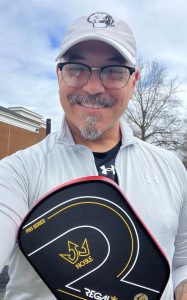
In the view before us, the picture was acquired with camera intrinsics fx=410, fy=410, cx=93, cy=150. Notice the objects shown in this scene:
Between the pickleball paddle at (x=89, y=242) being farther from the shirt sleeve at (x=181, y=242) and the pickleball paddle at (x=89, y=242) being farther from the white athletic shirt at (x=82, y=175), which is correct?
the shirt sleeve at (x=181, y=242)

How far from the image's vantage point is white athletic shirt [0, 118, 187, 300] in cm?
152

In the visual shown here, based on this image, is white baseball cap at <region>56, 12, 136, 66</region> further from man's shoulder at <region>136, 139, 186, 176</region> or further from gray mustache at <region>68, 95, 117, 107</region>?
man's shoulder at <region>136, 139, 186, 176</region>

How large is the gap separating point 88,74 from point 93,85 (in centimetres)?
6

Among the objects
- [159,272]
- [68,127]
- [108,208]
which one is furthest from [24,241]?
[68,127]

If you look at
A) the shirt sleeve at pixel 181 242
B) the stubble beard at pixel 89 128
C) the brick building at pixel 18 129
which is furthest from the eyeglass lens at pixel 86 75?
the brick building at pixel 18 129

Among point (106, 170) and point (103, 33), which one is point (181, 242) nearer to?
point (106, 170)

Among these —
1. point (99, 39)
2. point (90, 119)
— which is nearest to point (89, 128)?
point (90, 119)

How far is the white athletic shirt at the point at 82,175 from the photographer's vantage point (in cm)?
152

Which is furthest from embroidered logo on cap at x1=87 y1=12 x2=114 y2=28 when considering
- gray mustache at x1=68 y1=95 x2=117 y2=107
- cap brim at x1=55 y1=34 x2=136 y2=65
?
gray mustache at x1=68 y1=95 x2=117 y2=107

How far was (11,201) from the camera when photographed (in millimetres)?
1479

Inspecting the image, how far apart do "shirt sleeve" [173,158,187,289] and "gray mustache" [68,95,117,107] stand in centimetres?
49

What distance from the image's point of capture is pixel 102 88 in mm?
1810

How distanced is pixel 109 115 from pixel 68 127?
21cm

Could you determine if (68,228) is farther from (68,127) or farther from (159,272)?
(68,127)
